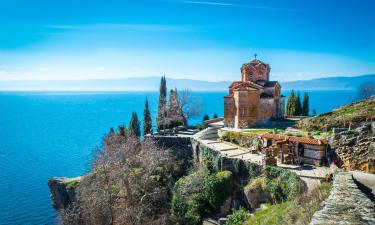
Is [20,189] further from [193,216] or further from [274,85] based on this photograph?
[274,85]

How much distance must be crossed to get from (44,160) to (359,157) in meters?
54.4

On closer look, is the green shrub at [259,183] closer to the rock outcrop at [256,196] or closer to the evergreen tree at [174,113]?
the rock outcrop at [256,196]

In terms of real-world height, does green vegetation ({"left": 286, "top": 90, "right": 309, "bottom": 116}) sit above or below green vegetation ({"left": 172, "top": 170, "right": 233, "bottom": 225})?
above

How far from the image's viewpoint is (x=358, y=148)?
17.7 metres

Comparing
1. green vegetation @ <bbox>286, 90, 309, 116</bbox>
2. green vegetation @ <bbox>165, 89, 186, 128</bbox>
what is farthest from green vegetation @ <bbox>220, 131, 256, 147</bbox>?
green vegetation @ <bbox>286, 90, 309, 116</bbox>

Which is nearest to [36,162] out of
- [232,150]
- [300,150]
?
[232,150]

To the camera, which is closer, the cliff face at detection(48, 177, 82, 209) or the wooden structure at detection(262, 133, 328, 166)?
the wooden structure at detection(262, 133, 328, 166)

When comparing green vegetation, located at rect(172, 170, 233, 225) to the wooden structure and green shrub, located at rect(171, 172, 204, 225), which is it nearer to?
green shrub, located at rect(171, 172, 204, 225)

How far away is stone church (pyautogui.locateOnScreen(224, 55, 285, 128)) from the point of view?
1372 inches

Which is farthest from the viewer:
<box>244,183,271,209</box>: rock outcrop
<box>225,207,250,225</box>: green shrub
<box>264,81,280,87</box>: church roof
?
<box>264,81,280,87</box>: church roof

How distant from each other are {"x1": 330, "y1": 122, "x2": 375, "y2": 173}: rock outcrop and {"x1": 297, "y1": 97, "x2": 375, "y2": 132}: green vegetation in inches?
161

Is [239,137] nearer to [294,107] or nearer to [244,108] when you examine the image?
[244,108]

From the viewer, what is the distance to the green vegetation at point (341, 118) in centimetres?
2281

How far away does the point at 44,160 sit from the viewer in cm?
5844
